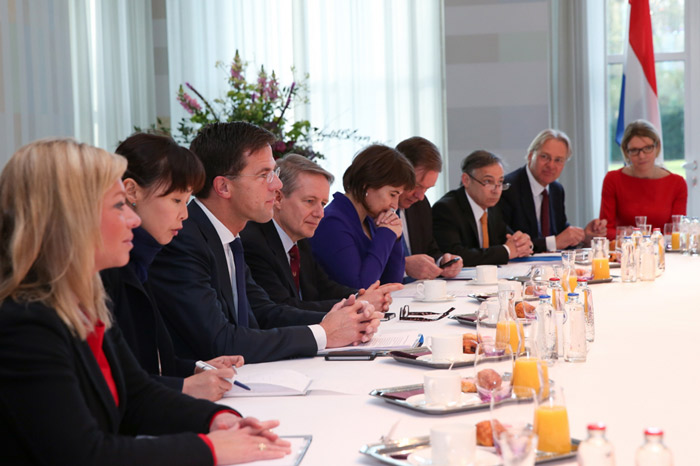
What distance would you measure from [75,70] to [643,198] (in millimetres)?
3870

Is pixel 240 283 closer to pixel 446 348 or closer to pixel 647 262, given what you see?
pixel 446 348

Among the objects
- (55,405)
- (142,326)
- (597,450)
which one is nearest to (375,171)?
(142,326)

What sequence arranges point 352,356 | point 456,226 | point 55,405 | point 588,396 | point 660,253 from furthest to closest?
1. point 456,226
2. point 660,253
3. point 352,356
4. point 588,396
5. point 55,405

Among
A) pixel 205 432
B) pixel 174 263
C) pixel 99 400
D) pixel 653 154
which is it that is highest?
pixel 653 154

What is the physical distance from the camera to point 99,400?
4.32ft

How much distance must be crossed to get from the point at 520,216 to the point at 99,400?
4203 mm

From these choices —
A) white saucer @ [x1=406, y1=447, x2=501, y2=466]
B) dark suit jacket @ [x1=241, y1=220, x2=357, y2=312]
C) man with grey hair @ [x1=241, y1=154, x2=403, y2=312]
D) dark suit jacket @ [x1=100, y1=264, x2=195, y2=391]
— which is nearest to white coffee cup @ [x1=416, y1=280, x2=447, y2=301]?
man with grey hair @ [x1=241, y1=154, x2=403, y2=312]

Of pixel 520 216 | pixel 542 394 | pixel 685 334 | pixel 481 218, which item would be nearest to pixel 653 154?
pixel 520 216

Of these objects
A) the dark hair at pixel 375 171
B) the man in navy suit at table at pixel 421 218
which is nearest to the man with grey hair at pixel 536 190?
the man in navy suit at table at pixel 421 218

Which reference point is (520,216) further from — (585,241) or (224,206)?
(224,206)

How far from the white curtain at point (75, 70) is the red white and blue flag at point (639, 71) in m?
3.63

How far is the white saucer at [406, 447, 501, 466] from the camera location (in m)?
1.21

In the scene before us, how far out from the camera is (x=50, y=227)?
4.11 ft

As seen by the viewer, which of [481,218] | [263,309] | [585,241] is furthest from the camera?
[585,241]
